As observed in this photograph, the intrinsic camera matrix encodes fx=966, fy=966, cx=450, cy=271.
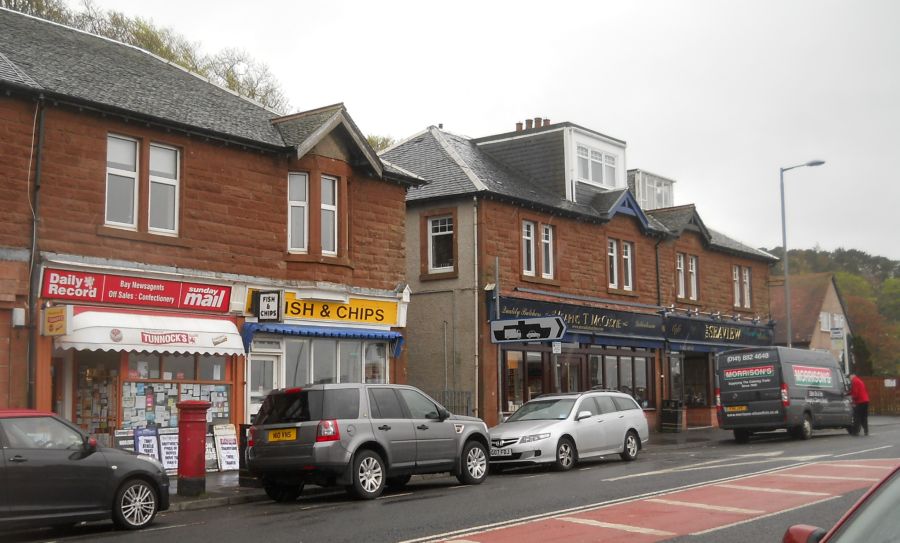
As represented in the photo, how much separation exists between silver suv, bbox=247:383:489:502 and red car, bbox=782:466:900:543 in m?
10.9

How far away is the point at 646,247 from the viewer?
34.4 meters

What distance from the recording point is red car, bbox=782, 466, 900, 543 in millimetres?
4043

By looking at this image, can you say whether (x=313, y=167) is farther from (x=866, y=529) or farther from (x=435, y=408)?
(x=866, y=529)

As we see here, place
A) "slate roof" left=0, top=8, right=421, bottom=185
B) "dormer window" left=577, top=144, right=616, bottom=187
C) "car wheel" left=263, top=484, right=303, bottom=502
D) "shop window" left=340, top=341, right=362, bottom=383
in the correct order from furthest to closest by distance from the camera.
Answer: "dormer window" left=577, top=144, right=616, bottom=187 → "shop window" left=340, top=341, right=362, bottom=383 → "slate roof" left=0, top=8, right=421, bottom=185 → "car wheel" left=263, top=484, right=303, bottom=502

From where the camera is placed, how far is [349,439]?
48.1 ft

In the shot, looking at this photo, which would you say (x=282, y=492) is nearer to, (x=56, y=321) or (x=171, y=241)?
(x=56, y=321)

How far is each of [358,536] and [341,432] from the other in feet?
13.2

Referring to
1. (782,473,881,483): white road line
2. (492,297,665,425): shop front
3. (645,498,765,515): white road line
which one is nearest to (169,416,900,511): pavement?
(645,498,765,515): white road line

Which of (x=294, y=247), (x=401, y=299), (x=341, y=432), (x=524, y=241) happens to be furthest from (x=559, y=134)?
(x=341, y=432)

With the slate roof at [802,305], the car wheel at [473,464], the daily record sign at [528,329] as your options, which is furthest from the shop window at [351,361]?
the slate roof at [802,305]

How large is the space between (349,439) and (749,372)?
622 inches

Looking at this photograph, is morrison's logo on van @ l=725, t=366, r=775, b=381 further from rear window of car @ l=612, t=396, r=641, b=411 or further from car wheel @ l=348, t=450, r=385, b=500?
car wheel @ l=348, t=450, r=385, b=500

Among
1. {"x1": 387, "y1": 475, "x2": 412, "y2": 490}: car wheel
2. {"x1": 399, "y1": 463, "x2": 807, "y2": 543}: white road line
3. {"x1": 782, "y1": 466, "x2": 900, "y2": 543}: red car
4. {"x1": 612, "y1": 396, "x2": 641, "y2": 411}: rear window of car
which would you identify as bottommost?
{"x1": 387, "y1": 475, "x2": 412, "y2": 490}: car wheel

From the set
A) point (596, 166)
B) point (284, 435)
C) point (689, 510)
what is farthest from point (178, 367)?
point (596, 166)
